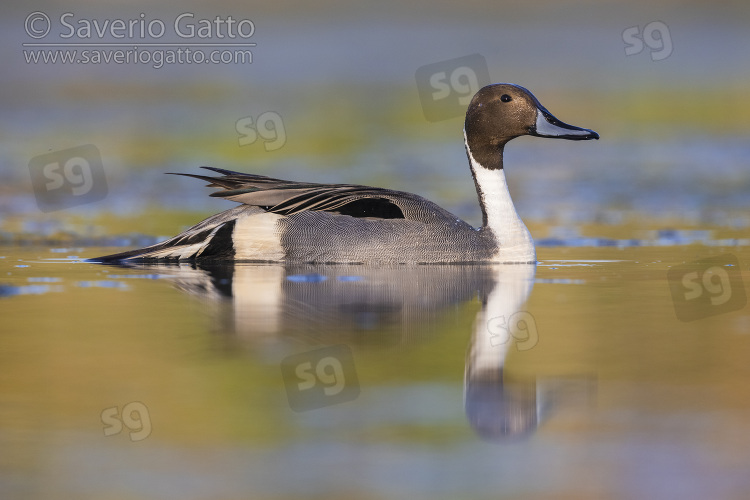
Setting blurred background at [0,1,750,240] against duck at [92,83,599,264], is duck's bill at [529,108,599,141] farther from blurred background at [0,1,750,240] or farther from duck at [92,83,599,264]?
blurred background at [0,1,750,240]

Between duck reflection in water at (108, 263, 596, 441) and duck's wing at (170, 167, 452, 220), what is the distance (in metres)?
0.42

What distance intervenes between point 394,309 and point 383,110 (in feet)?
47.3

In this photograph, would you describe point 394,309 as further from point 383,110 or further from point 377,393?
point 383,110

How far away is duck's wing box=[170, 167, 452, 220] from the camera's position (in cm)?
888

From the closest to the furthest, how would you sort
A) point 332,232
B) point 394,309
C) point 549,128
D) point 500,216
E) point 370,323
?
point 370,323 < point 394,309 < point 332,232 < point 500,216 < point 549,128

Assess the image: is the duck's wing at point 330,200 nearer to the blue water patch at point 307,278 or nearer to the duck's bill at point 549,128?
the blue water patch at point 307,278

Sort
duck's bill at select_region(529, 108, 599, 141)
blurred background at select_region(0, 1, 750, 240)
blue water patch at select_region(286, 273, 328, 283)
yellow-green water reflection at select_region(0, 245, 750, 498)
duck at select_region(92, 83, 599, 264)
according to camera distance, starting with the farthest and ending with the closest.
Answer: blurred background at select_region(0, 1, 750, 240) → duck's bill at select_region(529, 108, 599, 141) → duck at select_region(92, 83, 599, 264) → blue water patch at select_region(286, 273, 328, 283) → yellow-green water reflection at select_region(0, 245, 750, 498)

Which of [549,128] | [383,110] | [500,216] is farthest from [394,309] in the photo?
[383,110]

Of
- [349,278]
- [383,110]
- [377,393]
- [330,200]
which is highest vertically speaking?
[383,110]

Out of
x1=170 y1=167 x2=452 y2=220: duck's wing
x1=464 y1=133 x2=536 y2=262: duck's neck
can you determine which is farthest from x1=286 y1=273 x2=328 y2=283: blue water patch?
x1=464 y1=133 x2=536 y2=262: duck's neck

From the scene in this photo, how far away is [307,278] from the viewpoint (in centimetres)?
A: 802

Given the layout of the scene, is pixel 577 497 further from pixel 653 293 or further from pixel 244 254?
pixel 244 254

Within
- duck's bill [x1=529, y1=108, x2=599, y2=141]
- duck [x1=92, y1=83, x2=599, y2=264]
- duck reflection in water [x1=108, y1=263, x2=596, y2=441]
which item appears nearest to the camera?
duck reflection in water [x1=108, y1=263, x2=596, y2=441]

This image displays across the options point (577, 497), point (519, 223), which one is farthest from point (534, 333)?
point (519, 223)
